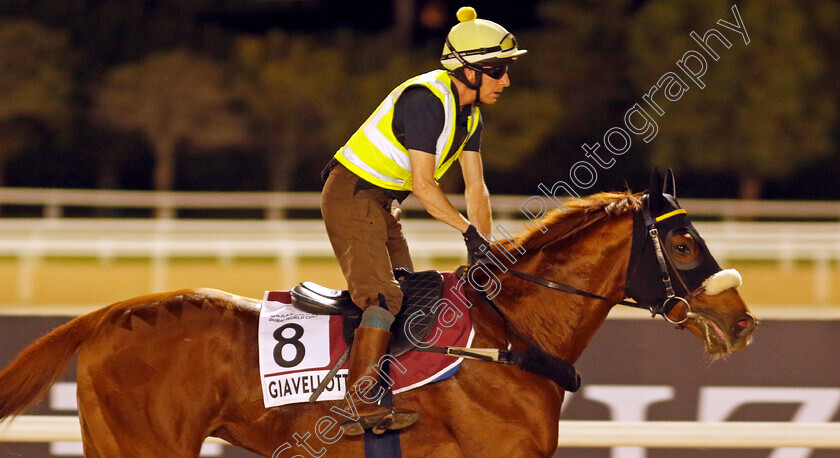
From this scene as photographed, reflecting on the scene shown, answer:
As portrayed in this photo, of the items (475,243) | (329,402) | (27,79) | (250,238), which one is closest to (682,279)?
(475,243)

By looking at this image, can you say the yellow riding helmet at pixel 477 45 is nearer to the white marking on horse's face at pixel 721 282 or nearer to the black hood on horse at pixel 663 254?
the black hood on horse at pixel 663 254

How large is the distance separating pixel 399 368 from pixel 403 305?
0.78 feet

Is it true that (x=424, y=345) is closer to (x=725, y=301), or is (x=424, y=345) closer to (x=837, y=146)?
(x=725, y=301)

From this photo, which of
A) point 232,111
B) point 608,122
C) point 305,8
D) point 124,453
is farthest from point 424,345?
point 305,8

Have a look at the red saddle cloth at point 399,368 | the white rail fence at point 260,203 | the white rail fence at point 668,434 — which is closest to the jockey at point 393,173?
the red saddle cloth at point 399,368

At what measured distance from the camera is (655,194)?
3.59 m

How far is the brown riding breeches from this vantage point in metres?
3.60

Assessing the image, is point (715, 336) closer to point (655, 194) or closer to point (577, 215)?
point (655, 194)

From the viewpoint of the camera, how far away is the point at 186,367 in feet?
12.1

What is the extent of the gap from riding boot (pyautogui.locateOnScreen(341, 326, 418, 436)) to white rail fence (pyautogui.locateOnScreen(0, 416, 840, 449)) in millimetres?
1225

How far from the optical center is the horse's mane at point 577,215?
3674mm

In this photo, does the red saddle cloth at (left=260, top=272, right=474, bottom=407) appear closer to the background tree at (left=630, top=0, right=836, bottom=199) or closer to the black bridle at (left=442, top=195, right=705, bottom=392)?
the black bridle at (left=442, top=195, right=705, bottom=392)

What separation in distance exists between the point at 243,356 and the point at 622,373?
1.96m

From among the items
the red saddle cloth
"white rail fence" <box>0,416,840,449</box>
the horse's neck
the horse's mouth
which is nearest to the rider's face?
the horse's neck
